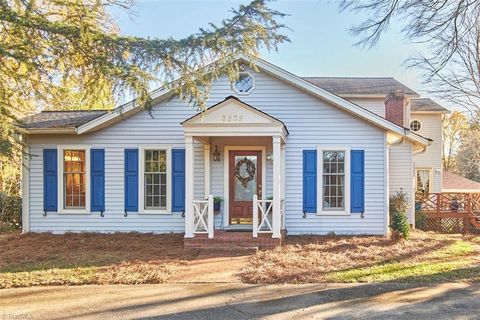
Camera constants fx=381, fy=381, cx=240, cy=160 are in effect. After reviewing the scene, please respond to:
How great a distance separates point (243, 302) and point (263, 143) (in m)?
6.06

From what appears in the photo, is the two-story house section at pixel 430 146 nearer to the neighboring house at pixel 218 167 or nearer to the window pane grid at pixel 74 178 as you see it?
the neighboring house at pixel 218 167

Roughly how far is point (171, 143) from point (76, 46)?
4979 mm

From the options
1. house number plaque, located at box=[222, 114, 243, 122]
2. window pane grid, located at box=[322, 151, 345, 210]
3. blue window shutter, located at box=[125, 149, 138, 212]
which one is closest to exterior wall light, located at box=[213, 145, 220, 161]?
house number plaque, located at box=[222, 114, 243, 122]

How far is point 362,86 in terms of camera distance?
17.2 metres

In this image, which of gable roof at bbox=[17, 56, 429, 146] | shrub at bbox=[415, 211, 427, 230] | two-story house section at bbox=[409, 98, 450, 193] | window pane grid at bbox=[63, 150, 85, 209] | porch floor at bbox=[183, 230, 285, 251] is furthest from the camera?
two-story house section at bbox=[409, 98, 450, 193]

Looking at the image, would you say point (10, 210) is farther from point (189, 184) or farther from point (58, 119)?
point (189, 184)

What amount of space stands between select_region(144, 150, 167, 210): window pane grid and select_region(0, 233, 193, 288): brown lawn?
98 cm

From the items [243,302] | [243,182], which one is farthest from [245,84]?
[243,302]

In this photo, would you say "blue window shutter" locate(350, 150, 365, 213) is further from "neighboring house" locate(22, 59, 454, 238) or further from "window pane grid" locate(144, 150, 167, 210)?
"window pane grid" locate(144, 150, 167, 210)

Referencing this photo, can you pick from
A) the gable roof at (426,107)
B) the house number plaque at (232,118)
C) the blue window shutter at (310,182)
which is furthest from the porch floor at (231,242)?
the gable roof at (426,107)

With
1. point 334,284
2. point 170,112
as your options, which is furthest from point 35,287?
point 170,112

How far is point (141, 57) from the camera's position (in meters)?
6.36

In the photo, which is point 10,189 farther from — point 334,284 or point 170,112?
point 334,284

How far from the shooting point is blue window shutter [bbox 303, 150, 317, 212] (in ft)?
35.4
